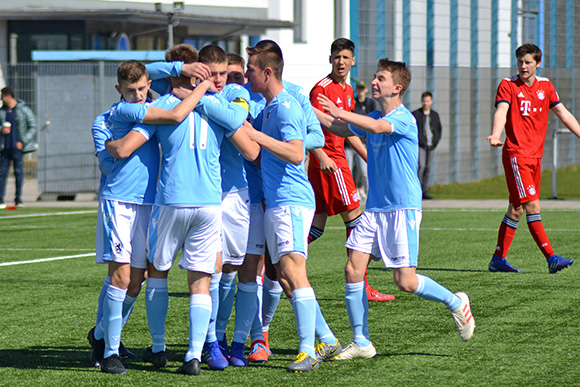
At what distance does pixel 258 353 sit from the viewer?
19.6ft

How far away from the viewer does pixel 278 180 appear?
5645 millimetres

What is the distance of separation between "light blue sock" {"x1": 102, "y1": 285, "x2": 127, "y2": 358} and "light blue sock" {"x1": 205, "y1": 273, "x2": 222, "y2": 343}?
544 millimetres

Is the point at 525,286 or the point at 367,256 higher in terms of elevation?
the point at 367,256

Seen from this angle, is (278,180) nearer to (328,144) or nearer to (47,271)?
(328,144)

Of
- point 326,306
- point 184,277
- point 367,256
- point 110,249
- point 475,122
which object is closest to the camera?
point 110,249

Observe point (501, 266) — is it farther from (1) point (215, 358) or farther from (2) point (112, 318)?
(2) point (112, 318)

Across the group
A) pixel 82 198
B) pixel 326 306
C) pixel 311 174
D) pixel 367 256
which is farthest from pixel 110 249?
pixel 82 198

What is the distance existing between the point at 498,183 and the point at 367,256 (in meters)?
16.7

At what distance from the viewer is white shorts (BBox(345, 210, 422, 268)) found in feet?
19.5

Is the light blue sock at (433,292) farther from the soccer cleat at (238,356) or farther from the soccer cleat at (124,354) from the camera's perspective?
the soccer cleat at (124,354)

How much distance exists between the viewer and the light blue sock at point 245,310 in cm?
595

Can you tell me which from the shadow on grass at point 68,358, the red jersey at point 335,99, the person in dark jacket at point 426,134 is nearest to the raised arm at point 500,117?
the red jersey at point 335,99

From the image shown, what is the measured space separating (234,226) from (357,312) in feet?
A: 3.22

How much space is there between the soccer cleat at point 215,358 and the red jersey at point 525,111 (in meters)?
4.90
